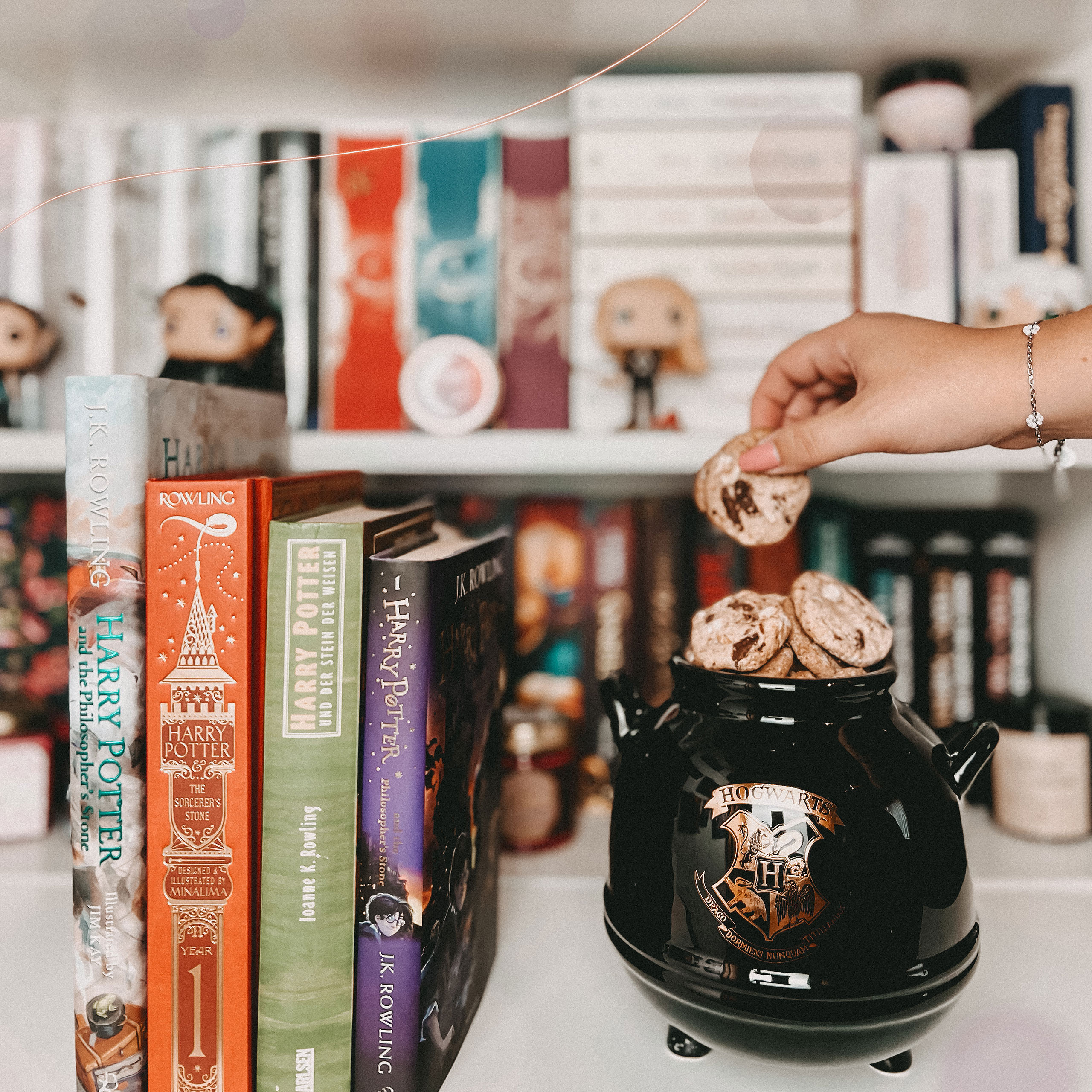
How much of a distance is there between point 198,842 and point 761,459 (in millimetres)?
436

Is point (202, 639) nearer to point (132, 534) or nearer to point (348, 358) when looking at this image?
point (132, 534)

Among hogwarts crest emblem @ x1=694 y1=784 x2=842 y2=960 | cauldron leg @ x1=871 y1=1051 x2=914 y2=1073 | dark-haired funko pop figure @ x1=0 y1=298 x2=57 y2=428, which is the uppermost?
dark-haired funko pop figure @ x1=0 y1=298 x2=57 y2=428

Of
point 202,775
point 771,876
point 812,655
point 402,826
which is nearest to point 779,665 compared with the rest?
point 812,655

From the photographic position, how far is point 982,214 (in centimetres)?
78

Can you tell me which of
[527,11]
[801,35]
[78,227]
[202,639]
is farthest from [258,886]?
[801,35]

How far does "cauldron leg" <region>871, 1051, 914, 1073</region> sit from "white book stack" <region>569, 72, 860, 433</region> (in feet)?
1.76

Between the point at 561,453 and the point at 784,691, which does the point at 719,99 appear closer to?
the point at 561,453

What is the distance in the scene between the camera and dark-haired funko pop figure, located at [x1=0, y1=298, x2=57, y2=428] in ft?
2.46

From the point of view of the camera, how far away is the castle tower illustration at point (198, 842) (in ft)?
1.52

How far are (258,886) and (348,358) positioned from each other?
0.50 m

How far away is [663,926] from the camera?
1.49 ft

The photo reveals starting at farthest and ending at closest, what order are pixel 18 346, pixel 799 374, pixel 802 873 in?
1. pixel 18 346
2. pixel 799 374
3. pixel 802 873

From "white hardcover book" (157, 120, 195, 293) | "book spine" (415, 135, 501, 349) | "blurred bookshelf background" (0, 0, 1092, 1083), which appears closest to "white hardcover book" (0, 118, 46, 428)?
"blurred bookshelf background" (0, 0, 1092, 1083)

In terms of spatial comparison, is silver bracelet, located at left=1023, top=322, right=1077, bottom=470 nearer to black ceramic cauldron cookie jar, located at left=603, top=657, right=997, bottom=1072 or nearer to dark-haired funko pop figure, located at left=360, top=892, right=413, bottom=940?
black ceramic cauldron cookie jar, located at left=603, top=657, right=997, bottom=1072
